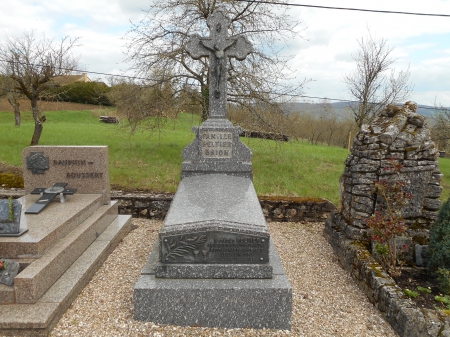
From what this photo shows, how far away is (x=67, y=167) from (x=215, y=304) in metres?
3.87

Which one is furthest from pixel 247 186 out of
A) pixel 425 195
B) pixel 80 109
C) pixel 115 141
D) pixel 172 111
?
pixel 80 109

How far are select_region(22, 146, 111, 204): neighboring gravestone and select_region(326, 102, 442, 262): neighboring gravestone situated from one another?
4330mm

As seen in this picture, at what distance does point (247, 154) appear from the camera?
5.45m

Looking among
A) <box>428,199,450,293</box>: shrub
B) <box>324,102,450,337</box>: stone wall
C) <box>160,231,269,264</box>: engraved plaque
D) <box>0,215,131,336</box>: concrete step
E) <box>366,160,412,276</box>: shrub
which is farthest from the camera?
<box>324,102,450,337</box>: stone wall

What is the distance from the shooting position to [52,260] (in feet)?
12.0

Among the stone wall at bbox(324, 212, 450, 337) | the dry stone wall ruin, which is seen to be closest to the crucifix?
the stone wall at bbox(324, 212, 450, 337)

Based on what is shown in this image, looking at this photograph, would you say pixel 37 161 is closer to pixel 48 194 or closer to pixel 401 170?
pixel 48 194

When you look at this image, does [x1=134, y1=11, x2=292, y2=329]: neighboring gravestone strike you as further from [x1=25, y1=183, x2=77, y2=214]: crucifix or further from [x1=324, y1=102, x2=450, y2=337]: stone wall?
[x1=25, y1=183, x2=77, y2=214]: crucifix

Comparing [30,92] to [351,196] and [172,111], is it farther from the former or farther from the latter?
[351,196]

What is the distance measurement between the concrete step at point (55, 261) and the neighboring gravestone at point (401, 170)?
4.06 meters

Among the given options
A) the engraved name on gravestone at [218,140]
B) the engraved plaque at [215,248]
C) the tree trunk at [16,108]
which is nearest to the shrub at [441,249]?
the engraved plaque at [215,248]

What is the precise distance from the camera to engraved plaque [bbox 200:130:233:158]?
215 inches

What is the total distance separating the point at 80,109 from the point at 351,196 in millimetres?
34405

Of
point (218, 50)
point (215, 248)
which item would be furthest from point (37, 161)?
point (215, 248)
